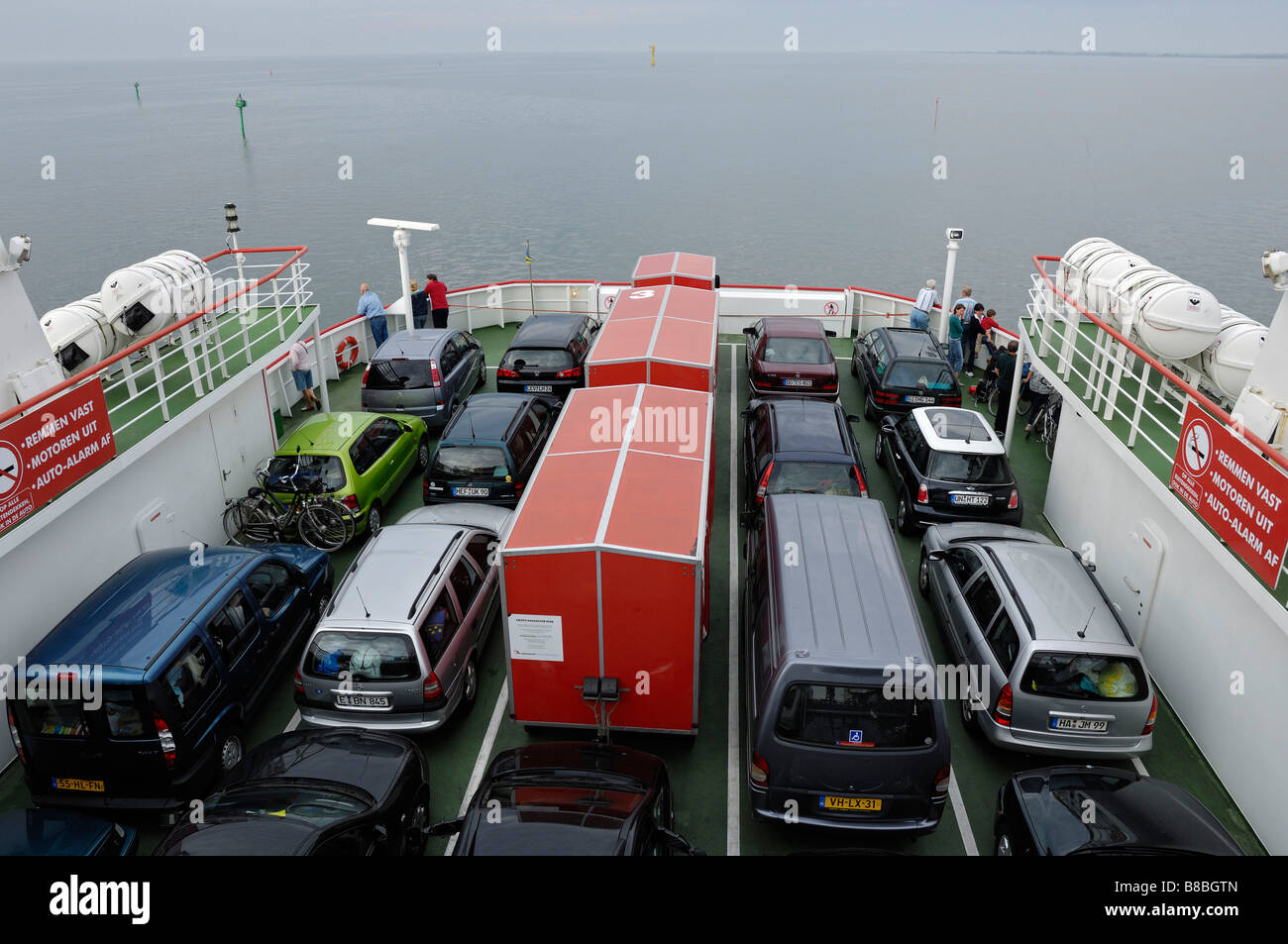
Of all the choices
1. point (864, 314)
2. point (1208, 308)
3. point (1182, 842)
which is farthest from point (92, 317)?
point (864, 314)

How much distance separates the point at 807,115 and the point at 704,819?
126409 millimetres

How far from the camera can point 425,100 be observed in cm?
14762

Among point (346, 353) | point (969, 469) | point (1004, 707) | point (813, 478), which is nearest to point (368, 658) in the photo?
point (1004, 707)

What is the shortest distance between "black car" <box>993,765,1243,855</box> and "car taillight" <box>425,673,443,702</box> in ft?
15.9

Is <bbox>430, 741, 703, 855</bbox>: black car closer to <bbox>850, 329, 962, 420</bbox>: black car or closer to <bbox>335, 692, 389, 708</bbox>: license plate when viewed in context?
<bbox>335, 692, 389, 708</bbox>: license plate

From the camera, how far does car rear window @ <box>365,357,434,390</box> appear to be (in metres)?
14.4

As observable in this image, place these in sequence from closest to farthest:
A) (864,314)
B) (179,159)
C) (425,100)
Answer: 1. (864,314)
2. (179,159)
3. (425,100)

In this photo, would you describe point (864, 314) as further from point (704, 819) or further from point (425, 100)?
point (425, 100)

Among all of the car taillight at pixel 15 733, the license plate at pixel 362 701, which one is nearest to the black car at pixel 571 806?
the license plate at pixel 362 701

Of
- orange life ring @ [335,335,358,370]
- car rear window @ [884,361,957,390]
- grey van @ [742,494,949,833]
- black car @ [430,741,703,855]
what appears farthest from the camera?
orange life ring @ [335,335,358,370]

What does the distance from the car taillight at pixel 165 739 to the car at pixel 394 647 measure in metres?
1.17

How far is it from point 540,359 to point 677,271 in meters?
4.64

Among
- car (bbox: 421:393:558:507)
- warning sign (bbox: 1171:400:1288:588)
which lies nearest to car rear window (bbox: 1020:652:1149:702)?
warning sign (bbox: 1171:400:1288:588)

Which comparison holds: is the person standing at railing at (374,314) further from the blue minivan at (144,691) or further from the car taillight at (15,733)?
the car taillight at (15,733)
